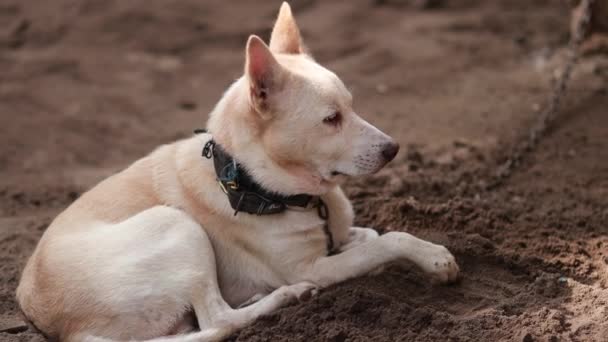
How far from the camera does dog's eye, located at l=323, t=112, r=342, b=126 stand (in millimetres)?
4086

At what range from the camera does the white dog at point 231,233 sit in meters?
3.92

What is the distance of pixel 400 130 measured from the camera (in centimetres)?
677

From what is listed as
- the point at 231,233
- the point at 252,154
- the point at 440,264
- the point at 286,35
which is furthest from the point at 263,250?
the point at 286,35

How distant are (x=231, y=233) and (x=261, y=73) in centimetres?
89

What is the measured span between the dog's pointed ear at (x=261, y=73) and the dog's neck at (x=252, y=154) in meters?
0.10

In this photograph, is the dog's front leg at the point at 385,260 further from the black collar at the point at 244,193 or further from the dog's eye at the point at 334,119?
the dog's eye at the point at 334,119

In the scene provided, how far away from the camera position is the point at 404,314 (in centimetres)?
387

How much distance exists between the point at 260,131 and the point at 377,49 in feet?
14.7

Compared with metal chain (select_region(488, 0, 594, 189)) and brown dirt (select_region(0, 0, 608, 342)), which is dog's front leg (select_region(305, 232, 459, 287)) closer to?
brown dirt (select_region(0, 0, 608, 342))

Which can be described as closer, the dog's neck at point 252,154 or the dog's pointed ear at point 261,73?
the dog's pointed ear at point 261,73

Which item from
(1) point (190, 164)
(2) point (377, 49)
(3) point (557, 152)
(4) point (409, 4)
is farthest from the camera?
(4) point (409, 4)

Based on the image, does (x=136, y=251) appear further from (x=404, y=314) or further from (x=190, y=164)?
(x=404, y=314)

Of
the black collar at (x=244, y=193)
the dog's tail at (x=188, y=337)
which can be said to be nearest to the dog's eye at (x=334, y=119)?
the black collar at (x=244, y=193)

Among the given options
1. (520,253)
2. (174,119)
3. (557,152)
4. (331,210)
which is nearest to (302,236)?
(331,210)
